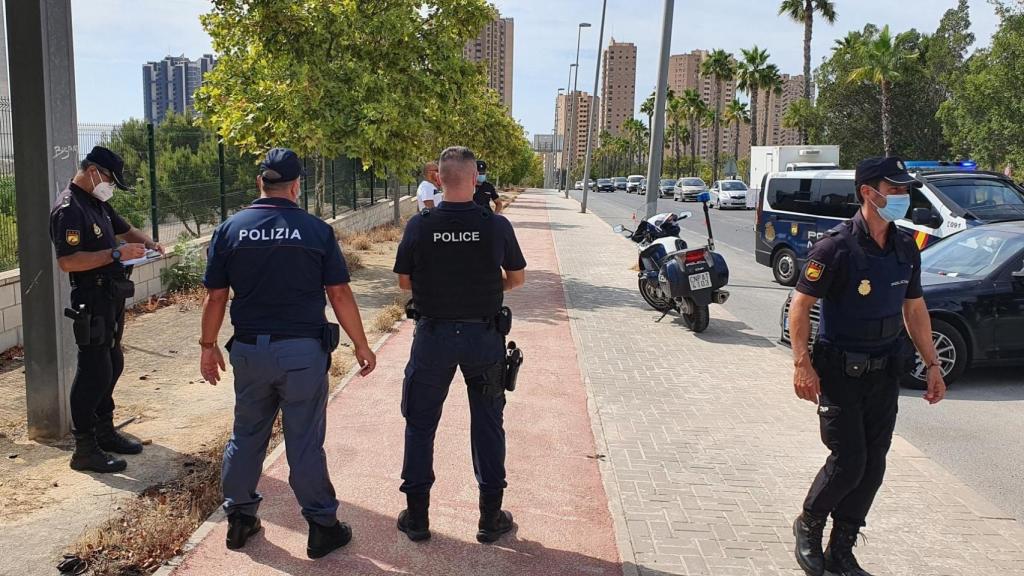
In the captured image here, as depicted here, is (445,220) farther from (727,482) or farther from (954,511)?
(954,511)

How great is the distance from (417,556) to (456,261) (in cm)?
142

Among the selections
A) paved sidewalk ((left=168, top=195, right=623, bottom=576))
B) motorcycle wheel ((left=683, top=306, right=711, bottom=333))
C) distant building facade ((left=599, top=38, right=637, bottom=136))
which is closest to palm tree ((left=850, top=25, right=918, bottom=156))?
motorcycle wheel ((left=683, top=306, right=711, bottom=333))

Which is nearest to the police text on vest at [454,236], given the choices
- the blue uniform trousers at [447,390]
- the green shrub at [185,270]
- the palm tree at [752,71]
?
the blue uniform trousers at [447,390]

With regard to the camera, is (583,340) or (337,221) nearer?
(583,340)

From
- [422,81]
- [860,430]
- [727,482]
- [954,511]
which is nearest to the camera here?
[860,430]

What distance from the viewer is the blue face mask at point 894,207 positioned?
377cm

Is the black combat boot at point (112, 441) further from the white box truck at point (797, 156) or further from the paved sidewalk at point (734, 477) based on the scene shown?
the white box truck at point (797, 156)

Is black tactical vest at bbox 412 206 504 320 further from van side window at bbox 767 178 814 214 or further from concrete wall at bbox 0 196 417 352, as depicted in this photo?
van side window at bbox 767 178 814 214

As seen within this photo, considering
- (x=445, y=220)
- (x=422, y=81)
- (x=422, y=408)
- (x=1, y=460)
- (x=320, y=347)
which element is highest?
(x=422, y=81)

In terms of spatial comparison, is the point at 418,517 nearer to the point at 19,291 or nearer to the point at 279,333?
the point at 279,333

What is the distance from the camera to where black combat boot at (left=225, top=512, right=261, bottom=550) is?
12.8 feet

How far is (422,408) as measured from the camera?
4031 mm

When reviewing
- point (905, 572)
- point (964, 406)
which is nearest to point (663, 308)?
point (964, 406)

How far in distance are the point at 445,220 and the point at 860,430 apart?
2.14m
